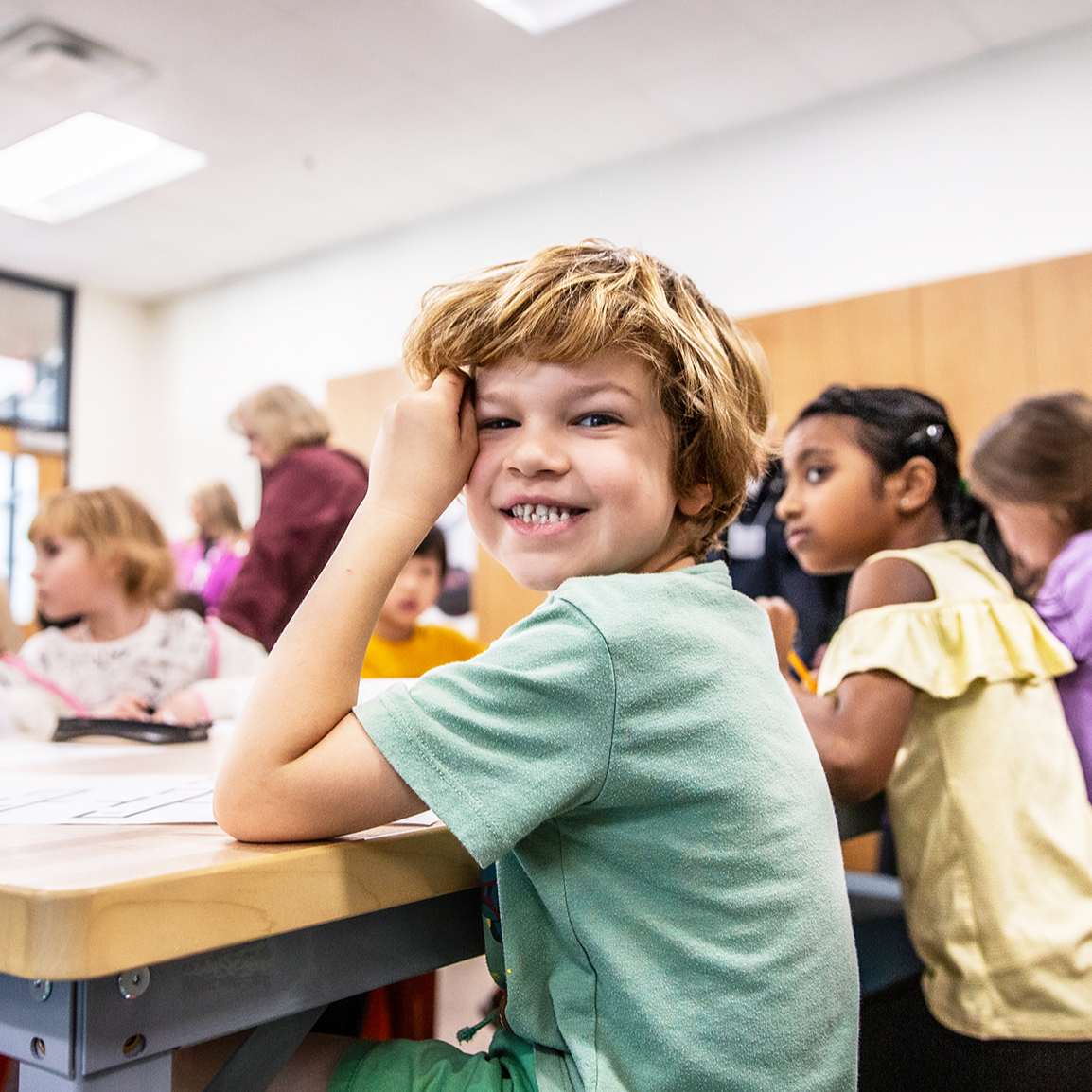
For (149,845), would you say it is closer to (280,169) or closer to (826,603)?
(826,603)

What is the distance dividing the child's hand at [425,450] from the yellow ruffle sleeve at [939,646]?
1.71 ft

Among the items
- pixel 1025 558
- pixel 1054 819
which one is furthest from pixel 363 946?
pixel 1025 558

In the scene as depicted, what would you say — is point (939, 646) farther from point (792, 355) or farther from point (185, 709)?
point (792, 355)

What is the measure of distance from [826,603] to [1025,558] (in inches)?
15.2

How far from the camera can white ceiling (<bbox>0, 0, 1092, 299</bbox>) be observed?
3.17 metres

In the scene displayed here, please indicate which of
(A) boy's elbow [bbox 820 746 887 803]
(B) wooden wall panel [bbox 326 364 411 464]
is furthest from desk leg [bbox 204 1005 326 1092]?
(B) wooden wall panel [bbox 326 364 411 464]

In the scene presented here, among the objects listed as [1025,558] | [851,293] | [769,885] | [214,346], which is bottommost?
[769,885]

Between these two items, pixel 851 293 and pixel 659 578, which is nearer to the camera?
pixel 659 578

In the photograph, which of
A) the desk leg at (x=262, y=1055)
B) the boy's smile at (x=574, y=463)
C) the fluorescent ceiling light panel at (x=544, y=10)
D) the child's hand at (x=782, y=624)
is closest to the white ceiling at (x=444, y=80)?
the fluorescent ceiling light panel at (x=544, y=10)

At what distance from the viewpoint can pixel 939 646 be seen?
1.13 m

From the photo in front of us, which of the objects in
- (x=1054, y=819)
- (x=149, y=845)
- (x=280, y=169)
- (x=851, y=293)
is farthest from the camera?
(x=280, y=169)

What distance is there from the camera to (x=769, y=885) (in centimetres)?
66

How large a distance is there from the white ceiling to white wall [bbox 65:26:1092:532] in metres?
0.10

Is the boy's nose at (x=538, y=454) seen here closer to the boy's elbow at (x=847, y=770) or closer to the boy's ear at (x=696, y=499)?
the boy's ear at (x=696, y=499)
